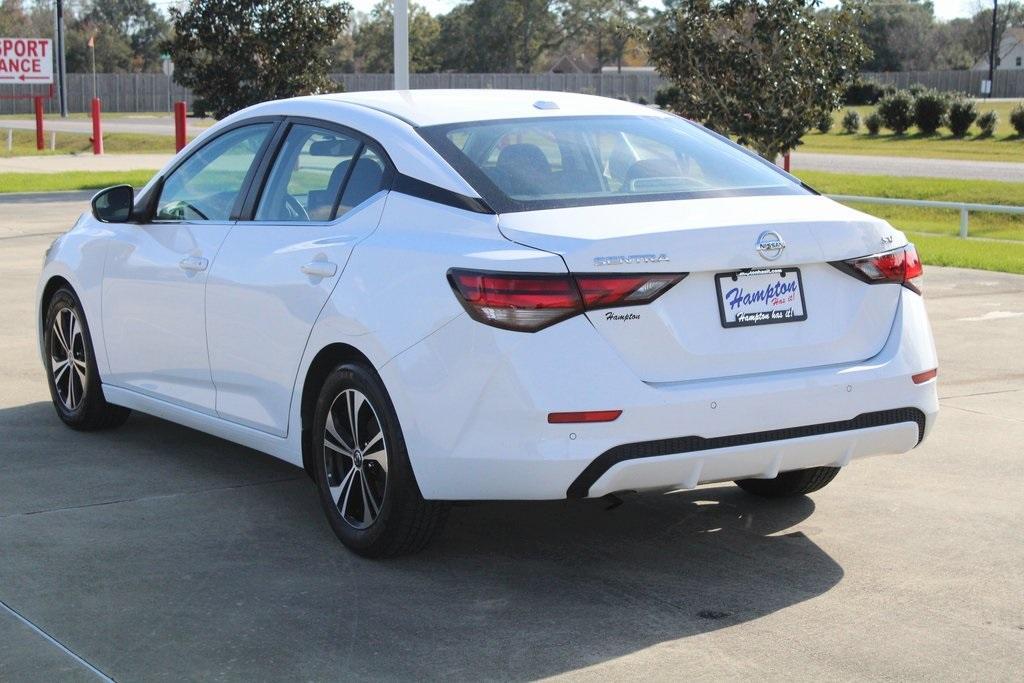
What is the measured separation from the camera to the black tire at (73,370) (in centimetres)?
736

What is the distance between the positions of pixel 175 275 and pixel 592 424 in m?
2.48

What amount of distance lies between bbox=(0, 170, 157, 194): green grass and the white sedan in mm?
19586

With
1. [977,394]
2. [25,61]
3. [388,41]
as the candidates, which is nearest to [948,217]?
[977,394]

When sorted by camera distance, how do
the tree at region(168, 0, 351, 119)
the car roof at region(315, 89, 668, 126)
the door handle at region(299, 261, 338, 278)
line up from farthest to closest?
the tree at region(168, 0, 351, 119) → the car roof at region(315, 89, 668, 126) → the door handle at region(299, 261, 338, 278)

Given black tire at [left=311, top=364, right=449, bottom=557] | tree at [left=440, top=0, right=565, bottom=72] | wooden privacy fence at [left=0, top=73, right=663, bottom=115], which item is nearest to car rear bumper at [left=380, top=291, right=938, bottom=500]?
black tire at [left=311, top=364, right=449, bottom=557]

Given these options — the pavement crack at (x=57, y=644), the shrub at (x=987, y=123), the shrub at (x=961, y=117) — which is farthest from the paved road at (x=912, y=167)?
the pavement crack at (x=57, y=644)

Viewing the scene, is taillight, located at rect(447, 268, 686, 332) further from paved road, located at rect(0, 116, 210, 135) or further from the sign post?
paved road, located at rect(0, 116, 210, 135)

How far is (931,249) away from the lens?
53.2 ft

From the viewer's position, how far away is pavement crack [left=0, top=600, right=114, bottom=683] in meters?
4.33

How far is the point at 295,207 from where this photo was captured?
19.6ft

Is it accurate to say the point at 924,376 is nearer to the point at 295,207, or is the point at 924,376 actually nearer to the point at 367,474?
the point at 367,474

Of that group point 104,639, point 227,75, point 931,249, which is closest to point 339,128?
point 104,639

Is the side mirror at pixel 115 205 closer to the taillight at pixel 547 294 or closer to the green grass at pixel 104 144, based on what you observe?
the taillight at pixel 547 294

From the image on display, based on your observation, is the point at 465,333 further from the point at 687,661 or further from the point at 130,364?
the point at 130,364
